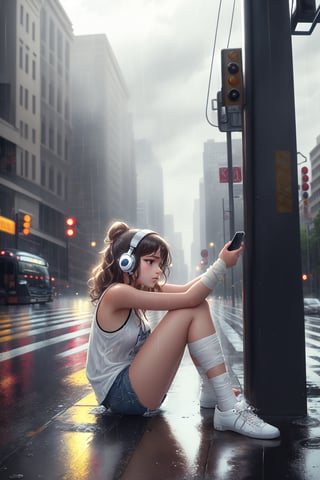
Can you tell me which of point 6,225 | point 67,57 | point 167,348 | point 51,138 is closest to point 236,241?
point 167,348

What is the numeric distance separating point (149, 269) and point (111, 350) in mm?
604

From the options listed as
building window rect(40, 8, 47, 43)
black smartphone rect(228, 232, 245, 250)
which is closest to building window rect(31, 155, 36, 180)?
building window rect(40, 8, 47, 43)

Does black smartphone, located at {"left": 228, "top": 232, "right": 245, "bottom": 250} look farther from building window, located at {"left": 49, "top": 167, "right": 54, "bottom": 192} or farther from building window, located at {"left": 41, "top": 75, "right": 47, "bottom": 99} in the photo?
building window, located at {"left": 41, "top": 75, "right": 47, "bottom": 99}

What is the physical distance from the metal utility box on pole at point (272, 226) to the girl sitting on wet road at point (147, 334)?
50 centimetres

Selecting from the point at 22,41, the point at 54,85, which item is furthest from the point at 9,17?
the point at 54,85

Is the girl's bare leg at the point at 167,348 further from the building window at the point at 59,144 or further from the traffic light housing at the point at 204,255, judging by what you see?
the building window at the point at 59,144

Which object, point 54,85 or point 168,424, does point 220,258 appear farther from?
point 54,85

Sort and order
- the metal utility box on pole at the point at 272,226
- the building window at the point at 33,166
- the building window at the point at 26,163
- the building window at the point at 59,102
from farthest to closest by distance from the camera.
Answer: the building window at the point at 59,102
the building window at the point at 33,166
the building window at the point at 26,163
the metal utility box on pole at the point at 272,226

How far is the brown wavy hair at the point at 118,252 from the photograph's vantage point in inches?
126

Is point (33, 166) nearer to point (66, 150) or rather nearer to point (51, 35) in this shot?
point (66, 150)

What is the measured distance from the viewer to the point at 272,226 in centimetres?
360

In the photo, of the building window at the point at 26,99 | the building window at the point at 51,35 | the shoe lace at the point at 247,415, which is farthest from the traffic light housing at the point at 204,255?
the building window at the point at 51,35

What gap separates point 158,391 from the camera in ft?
10.6

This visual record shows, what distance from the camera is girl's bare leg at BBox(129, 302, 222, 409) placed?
307 cm
